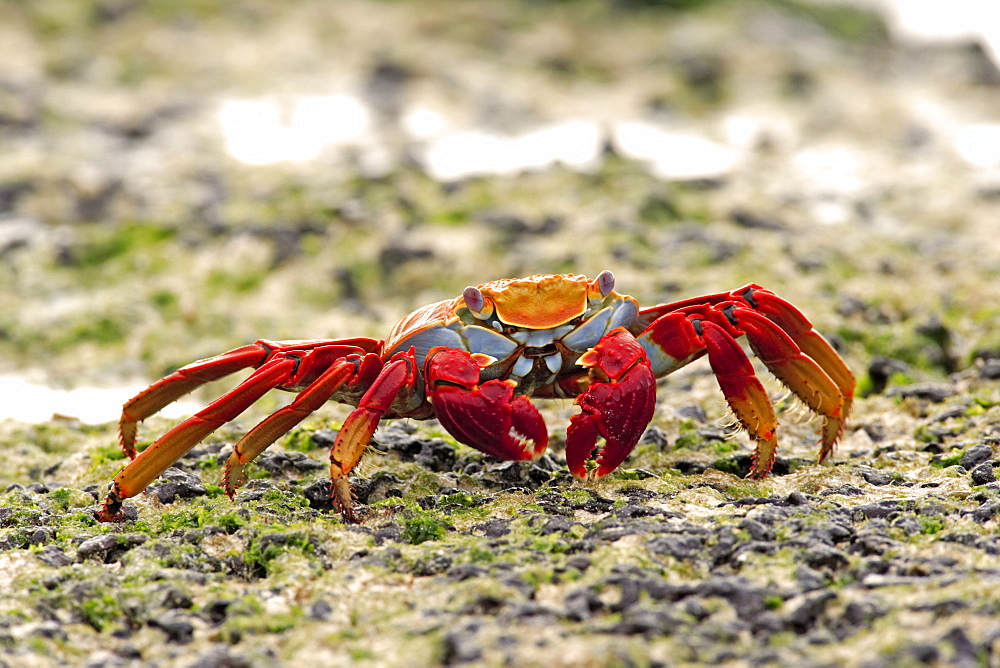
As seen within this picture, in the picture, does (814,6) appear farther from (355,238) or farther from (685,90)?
(355,238)

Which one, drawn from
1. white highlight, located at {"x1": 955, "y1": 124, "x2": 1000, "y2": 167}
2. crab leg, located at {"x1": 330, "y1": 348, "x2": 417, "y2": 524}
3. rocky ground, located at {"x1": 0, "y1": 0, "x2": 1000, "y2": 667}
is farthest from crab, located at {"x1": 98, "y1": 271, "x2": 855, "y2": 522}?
white highlight, located at {"x1": 955, "y1": 124, "x2": 1000, "y2": 167}

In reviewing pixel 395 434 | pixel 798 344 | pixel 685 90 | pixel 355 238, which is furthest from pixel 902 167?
pixel 395 434

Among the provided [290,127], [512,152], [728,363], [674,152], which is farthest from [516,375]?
[290,127]

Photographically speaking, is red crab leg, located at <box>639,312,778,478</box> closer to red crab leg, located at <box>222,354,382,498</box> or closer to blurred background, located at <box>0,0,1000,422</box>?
red crab leg, located at <box>222,354,382,498</box>

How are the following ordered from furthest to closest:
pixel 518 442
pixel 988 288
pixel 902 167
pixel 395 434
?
pixel 902 167 < pixel 988 288 < pixel 395 434 < pixel 518 442

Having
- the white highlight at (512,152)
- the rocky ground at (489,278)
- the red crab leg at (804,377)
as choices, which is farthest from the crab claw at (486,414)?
the white highlight at (512,152)
